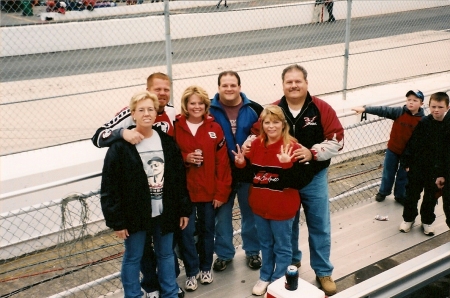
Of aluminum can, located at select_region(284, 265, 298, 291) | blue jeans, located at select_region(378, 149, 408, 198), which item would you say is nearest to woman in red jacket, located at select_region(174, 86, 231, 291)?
aluminum can, located at select_region(284, 265, 298, 291)

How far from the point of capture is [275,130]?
3.33m

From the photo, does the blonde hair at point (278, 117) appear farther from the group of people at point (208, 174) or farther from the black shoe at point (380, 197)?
the black shoe at point (380, 197)

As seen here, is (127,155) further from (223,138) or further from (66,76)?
(66,76)

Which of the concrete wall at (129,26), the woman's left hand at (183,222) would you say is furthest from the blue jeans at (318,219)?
the concrete wall at (129,26)

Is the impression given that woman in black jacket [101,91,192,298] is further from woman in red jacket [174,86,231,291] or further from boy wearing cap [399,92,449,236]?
boy wearing cap [399,92,449,236]

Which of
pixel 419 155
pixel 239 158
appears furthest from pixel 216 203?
pixel 419 155

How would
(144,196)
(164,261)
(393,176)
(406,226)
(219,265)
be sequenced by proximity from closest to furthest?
(144,196)
(164,261)
(219,265)
(406,226)
(393,176)

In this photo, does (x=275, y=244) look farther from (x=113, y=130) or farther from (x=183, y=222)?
(x=113, y=130)

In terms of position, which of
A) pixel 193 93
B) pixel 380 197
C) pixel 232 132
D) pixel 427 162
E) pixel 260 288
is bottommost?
pixel 260 288

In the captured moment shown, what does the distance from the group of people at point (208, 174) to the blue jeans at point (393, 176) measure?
1.78m

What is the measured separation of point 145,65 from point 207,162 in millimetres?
4909

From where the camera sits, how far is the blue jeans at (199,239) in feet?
12.0

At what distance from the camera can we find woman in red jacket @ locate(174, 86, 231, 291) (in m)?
3.48

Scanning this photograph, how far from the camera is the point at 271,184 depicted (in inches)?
136
